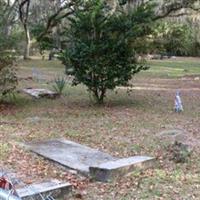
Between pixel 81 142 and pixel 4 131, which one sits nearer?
pixel 81 142

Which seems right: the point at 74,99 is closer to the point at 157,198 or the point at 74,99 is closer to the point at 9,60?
the point at 9,60

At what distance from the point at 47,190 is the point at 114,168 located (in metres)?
1.07

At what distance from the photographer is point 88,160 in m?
6.50

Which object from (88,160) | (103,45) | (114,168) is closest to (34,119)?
(103,45)

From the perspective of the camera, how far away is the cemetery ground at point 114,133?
5.47m

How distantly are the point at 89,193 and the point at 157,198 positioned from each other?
2.47 ft

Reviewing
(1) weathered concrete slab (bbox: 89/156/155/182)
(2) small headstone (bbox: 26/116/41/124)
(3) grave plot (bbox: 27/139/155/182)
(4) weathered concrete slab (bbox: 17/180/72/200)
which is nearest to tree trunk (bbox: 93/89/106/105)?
(2) small headstone (bbox: 26/116/41/124)

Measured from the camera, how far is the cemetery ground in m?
5.47

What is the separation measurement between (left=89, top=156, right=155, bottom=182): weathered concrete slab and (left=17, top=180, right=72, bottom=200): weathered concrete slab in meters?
0.55

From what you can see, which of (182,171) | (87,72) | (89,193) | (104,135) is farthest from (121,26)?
(89,193)

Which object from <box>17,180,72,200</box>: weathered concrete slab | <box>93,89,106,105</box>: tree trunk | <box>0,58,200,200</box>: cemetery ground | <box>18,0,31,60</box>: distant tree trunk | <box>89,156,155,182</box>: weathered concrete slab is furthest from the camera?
<box>18,0,31,60</box>: distant tree trunk

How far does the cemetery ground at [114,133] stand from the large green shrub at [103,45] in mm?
807

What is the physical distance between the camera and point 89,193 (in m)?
5.30

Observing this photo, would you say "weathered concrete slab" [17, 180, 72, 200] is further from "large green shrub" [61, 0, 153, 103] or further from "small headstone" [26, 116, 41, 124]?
"large green shrub" [61, 0, 153, 103]
